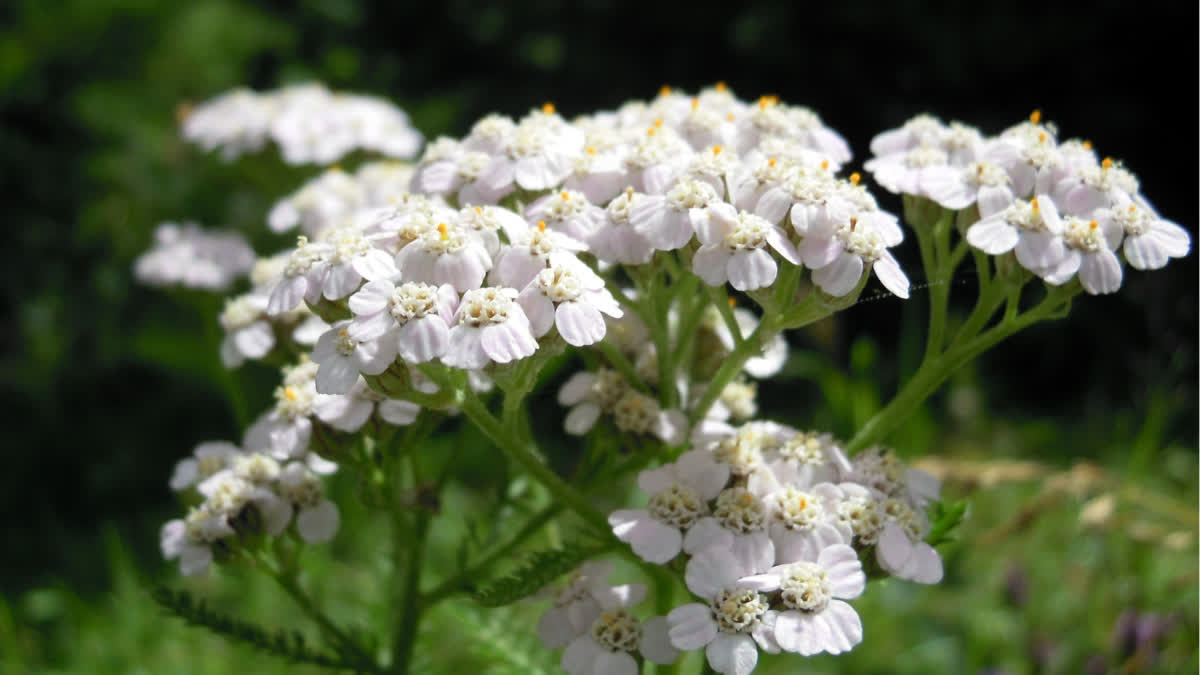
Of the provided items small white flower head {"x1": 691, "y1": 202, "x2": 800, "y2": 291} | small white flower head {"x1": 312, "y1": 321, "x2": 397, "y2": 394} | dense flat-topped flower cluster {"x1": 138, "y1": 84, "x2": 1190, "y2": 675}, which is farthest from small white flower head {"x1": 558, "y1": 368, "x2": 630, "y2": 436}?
small white flower head {"x1": 312, "y1": 321, "x2": 397, "y2": 394}

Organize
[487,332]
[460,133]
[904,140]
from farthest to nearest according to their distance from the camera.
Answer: [460,133], [904,140], [487,332]

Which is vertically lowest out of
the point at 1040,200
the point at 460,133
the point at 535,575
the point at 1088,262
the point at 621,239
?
the point at 535,575

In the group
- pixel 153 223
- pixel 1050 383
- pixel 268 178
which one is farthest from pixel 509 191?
pixel 1050 383

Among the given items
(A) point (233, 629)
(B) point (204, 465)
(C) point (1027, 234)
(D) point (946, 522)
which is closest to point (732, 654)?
(D) point (946, 522)

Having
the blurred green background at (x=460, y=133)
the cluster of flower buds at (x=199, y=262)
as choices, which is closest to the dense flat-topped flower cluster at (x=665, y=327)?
the cluster of flower buds at (x=199, y=262)

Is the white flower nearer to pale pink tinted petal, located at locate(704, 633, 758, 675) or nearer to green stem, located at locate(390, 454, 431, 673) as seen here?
green stem, located at locate(390, 454, 431, 673)

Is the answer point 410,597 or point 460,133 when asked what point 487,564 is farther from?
point 460,133

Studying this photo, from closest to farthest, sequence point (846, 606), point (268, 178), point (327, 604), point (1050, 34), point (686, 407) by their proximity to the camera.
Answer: point (846, 606) < point (686, 407) < point (268, 178) < point (327, 604) < point (1050, 34)

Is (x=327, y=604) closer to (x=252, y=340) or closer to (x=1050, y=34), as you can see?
(x=252, y=340)
